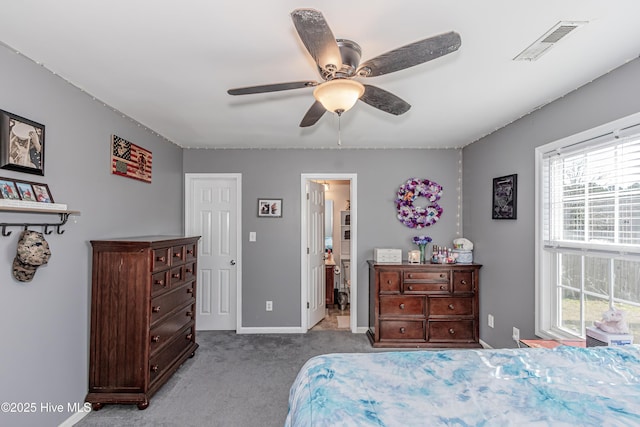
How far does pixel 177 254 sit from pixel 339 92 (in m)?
2.23

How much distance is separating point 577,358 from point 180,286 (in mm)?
2939

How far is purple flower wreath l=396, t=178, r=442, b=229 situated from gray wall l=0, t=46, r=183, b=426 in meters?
3.11

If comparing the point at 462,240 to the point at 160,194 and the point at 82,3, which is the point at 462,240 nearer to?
the point at 160,194

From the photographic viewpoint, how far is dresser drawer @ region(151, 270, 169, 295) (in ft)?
8.37

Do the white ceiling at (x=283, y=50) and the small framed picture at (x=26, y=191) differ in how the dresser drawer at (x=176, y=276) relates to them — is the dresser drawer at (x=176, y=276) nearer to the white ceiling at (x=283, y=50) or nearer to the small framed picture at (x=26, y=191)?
the small framed picture at (x=26, y=191)

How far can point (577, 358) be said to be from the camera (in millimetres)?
1473

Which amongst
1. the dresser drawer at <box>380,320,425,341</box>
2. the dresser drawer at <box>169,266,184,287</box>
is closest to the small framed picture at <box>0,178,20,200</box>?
the dresser drawer at <box>169,266,184,287</box>

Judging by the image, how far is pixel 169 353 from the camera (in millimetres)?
2883

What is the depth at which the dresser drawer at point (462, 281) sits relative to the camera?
371 cm

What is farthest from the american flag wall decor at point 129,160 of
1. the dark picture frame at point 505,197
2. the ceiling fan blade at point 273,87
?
the dark picture frame at point 505,197

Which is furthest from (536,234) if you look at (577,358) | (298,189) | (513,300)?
(298,189)

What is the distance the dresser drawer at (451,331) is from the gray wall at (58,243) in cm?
330

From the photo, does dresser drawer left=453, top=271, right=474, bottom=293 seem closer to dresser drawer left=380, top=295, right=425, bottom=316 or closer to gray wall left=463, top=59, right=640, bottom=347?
gray wall left=463, top=59, right=640, bottom=347

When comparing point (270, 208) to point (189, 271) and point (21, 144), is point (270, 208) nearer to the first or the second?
point (189, 271)
